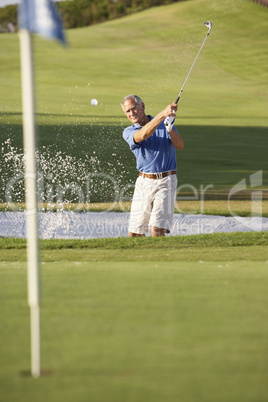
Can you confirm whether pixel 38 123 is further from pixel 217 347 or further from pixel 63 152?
pixel 217 347

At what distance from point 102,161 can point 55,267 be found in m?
12.2

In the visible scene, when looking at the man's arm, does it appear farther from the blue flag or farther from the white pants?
the blue flag

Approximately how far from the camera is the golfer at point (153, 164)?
6.30m

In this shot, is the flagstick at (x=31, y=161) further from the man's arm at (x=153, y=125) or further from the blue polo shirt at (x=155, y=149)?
the blue polo shirt at (x=155, y=149)

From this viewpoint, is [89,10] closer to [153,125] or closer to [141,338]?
[153,125]

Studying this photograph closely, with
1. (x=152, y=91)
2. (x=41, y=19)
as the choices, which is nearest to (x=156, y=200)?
(x=41, y=19)

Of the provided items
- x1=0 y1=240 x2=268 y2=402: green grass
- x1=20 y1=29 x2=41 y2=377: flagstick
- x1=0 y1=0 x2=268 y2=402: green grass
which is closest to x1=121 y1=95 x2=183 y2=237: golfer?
x1=0 y1=0 x2=268 y2=402: green grass

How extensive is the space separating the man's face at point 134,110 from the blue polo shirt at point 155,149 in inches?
2.4

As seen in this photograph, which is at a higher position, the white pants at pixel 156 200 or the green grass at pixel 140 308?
the white pants at pixel 156 200

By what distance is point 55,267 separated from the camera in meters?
4.71

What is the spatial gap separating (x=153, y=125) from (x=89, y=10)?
157 feet

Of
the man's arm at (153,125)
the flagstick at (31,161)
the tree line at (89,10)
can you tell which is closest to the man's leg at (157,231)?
the man's arm at (153,125)

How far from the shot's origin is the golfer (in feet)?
20.7

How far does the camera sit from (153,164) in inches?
253
